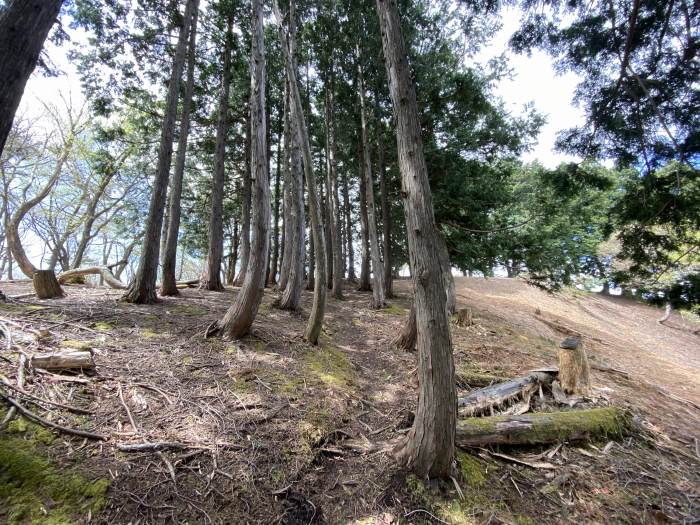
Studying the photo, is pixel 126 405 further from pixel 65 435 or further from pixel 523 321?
pixel 523 321

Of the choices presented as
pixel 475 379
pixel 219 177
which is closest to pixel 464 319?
pixel 475 379

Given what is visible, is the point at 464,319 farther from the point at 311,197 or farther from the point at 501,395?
the point at 311,197

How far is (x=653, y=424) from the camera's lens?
11.8 ft

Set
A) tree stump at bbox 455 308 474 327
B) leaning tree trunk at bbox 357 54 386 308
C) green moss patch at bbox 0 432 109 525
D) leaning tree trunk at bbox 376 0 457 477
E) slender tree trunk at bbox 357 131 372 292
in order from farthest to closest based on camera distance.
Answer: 1. slender tree trunk at bbox 357 131 372 292
2. leaning tree trunk at bbox 357 54 386 308
3. tree stump at bbox 455 308 474 327
4. leaning tree trunk at bbox 376 0 457 477
5. green moss patch at bbox 0 432 109 525

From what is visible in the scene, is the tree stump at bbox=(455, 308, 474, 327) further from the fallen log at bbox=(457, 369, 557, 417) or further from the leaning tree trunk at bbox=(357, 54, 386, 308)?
the fallen log at bbox=(457, 369, 557, 417)

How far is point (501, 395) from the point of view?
355cm

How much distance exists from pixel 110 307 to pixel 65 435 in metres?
4.05

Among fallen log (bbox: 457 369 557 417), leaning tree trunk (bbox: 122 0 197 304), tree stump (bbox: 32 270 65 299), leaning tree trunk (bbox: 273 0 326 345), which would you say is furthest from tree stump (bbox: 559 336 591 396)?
tree stump (bbox: 32 270 65 299)

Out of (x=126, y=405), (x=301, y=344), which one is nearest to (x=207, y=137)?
(x=301, y=344)

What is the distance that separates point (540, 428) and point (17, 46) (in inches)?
229

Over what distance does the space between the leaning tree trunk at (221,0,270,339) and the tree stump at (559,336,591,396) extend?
4619mm

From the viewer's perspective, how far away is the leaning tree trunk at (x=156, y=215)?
606cm

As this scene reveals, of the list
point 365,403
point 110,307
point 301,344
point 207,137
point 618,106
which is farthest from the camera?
point 207,137

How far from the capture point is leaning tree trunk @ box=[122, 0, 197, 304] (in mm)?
6062
